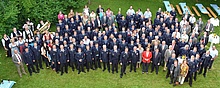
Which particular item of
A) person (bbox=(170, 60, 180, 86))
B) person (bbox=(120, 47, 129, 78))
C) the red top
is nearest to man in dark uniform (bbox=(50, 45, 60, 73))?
person (bbox=(120, 47, 129, 78))

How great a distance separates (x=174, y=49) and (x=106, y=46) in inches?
123

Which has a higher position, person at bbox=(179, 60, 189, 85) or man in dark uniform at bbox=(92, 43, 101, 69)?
man in dark uniform at bbox=(92, 43, 101, 69)

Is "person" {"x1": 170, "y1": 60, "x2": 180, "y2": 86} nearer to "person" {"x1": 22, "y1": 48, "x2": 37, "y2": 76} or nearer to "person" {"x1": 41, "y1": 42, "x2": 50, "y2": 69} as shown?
"person" {"x1": 41, "y1": 42, "x2": 50, "y2": 69}

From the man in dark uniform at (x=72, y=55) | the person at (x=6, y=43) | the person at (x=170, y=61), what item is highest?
the person at (x=6, y=43)

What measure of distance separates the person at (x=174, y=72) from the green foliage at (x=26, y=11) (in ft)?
25.3

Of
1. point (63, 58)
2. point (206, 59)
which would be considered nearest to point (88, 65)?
point (63, 58)

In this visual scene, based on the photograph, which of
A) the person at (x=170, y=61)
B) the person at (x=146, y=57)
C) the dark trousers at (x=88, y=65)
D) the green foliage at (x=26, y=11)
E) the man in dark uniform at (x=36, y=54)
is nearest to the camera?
the person at (x=170, y=61)

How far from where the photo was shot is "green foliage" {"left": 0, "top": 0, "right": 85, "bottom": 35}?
13.7 meters

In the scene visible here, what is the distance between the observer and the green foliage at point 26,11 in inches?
541

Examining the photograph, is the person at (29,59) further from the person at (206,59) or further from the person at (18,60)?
the person at (206,59)

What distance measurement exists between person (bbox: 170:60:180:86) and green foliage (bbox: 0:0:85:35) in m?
7.71

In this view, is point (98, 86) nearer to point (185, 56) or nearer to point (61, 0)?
point (185, 56)

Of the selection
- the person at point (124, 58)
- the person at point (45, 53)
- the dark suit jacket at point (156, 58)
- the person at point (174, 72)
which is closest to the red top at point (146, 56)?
the dark suit jacket at point (156, 58)

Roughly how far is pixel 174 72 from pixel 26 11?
27.4 feet
